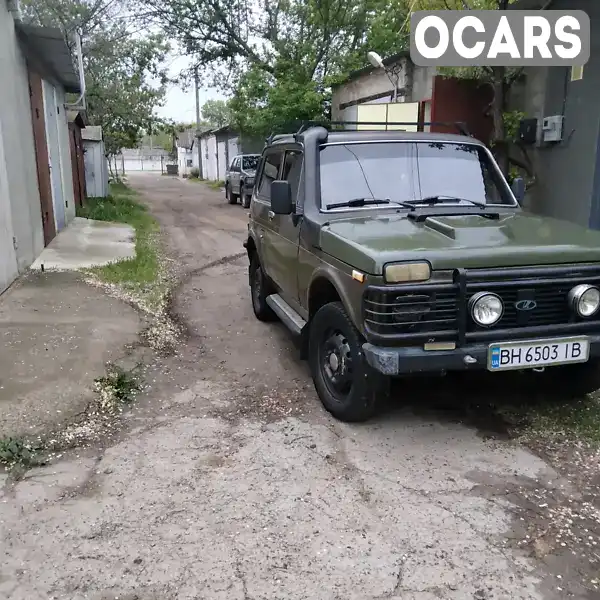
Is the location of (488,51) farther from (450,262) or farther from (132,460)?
(132,460)

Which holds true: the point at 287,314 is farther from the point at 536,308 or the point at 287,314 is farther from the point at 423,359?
the point at 536,308

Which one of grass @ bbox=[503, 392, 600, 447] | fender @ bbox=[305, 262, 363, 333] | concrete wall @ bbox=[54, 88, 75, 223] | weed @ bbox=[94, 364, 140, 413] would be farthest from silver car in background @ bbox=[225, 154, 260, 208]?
grass @ bbox=[503, 392, 600, 447]

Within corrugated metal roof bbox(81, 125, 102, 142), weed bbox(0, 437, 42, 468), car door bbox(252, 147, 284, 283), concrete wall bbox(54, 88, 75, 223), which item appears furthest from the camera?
corrugated metal roof bbox(81, 125, 102, 142)

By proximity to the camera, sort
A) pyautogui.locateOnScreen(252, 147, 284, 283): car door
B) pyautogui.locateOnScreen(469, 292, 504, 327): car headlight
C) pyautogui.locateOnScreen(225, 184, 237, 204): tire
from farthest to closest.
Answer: pyautogui.locateOnScreen(225, 184, 237, 204): tire, pyautogui.locateOnScreen(252, 147, 284, 283): car door, pyautogui.locateOnScreen(469, 292, 504, 327): car headlight

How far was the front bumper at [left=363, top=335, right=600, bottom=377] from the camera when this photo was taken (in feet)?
11.6

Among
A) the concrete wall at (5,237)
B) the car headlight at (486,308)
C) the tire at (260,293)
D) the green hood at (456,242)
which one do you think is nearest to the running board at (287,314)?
the tire at (260,293)

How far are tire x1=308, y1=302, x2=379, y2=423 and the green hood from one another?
18.0 inches

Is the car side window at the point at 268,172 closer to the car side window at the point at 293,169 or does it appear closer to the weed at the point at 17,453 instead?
the car side window at the point at 293,169

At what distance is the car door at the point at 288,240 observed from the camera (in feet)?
16.8

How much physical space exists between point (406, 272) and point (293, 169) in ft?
7.45

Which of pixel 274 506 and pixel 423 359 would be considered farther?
pixel 423 359

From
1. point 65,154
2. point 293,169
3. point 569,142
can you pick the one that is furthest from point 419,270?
point 65,154

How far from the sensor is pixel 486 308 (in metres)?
3.61

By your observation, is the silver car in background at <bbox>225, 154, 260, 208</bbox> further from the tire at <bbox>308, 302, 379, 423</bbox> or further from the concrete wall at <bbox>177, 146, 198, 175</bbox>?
the concrete wall at <bbox>177, 146, 198, 175</bbox>
